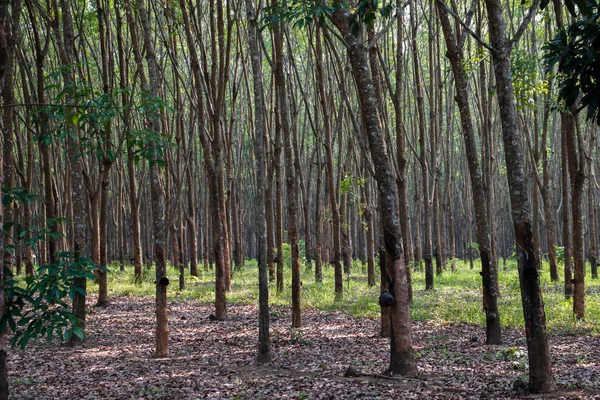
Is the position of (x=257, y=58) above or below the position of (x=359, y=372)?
above

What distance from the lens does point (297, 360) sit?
8.48 meters

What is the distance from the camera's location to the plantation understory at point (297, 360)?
21.3 ft

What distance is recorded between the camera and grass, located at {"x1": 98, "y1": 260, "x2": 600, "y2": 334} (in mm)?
10984

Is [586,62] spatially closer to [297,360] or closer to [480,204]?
[480,204]

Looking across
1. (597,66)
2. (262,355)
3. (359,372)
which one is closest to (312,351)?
(262,355)

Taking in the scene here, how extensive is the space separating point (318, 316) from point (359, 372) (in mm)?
5327

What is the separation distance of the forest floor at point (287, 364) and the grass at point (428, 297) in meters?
0.68

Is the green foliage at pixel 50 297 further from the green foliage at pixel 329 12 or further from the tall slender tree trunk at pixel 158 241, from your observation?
the tall slender tree trunk at pixel 158 241

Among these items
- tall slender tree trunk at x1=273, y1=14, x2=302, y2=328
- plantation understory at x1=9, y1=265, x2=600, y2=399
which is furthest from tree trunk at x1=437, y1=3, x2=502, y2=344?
tall slender tree trunk at x1=273, y1=14, x2=302, y2=328

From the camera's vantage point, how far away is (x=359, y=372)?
285 inches

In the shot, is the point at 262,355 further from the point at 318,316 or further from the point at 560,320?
the point at 560,320

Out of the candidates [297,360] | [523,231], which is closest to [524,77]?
[523,231]

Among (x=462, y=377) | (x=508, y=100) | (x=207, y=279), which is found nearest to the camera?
(x=508, y=100)

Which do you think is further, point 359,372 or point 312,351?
point 312,351
